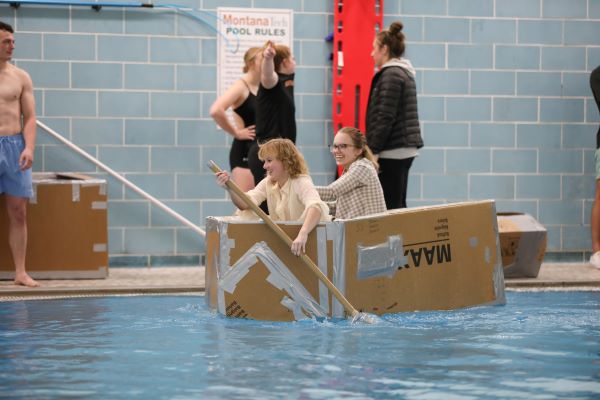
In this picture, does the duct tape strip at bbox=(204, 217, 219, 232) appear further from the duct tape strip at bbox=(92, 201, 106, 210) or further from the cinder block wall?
the cinder block wall

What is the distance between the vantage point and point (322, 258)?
204 inches

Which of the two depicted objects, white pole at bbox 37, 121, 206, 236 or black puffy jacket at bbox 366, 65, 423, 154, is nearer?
black puffy jacket at bbox 366, 65, 423, 154

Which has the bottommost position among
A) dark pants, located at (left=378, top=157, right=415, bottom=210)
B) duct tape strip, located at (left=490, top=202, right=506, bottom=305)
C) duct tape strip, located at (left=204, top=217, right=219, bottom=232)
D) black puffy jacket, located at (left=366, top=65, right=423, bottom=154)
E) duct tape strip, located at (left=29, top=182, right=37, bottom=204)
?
duct tape strip, located at (left=490, top=202, right=506, bottom=305)

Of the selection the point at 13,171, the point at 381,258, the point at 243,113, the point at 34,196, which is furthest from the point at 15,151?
the point at 381,258

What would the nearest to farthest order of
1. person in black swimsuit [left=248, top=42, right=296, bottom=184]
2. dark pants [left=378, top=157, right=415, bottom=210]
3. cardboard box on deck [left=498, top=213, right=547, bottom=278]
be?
person in black swimsuit [left=248, top=42, right=296, bottom=184], dark pants [left=378, top=157, right=415, bottom=210], cardboard box on deck [left=498, top=213, right=547, bottom=278]

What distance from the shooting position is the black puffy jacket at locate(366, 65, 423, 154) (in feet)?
21.7

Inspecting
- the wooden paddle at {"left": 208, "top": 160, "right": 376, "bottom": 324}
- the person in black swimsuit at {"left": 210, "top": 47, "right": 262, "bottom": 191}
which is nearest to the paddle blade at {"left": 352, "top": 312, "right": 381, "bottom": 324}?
the wooden paddle at {"left": 208, "top": 160, "right": 376, "bottom": 324}

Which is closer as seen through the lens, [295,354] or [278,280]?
[295,354]

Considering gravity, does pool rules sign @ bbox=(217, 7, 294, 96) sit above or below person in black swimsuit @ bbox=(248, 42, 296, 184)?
above

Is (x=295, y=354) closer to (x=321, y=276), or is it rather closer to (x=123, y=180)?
(x=321, y=276)

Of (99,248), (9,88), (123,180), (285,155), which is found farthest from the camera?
(123,180)

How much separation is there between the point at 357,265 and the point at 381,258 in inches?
5.0

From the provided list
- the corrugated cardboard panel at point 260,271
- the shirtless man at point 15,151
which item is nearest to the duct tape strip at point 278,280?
the corrugated cardboard panel at point 260,271

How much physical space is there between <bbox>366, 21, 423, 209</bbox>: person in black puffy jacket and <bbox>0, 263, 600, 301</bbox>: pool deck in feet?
3.19
